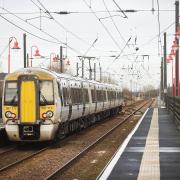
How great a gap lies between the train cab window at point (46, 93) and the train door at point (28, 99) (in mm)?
206

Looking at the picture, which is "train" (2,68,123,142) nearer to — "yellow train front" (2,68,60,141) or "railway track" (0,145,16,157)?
"yellow train front" (2,68,60,141)

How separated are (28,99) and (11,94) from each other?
75 cm

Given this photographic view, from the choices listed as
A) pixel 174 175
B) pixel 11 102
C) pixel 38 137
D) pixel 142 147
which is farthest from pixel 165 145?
pixel 174 175

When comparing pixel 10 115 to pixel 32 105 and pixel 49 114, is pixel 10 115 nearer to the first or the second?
pixel 32 105

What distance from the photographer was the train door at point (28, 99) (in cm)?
1941

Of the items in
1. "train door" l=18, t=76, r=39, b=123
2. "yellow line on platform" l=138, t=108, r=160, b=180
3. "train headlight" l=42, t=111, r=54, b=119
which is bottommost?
"yellow line on platform" l=138, t=108, r=160, b=180

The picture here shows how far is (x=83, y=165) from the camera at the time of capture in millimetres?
15352

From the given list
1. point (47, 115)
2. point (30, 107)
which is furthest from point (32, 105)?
point (47, 115)

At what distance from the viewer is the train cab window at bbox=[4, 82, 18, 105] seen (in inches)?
777

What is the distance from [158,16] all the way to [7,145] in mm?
13556

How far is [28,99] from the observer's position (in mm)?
19562

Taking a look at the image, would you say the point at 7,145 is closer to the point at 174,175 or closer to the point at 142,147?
the point at 142,147

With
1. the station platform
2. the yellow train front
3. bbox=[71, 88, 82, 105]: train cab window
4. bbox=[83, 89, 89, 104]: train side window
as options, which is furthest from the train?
bbox=[83, 89, 89, 104]: train side window

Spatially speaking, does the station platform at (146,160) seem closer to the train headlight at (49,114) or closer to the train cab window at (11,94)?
the train headlight at (49,114)
